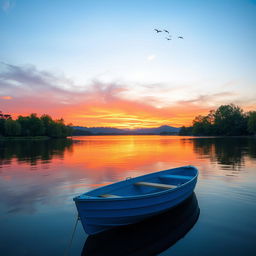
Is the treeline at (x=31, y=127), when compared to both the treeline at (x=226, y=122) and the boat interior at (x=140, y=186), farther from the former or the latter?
the boat interior at (x=140, y=186)

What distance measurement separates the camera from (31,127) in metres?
139

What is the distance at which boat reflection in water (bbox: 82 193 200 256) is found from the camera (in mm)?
7137

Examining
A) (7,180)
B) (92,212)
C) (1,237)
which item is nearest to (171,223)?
(92,212)

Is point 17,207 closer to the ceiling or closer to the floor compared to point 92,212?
closer to the floor

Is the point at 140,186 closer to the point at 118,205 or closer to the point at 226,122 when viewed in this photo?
the point at 118,205

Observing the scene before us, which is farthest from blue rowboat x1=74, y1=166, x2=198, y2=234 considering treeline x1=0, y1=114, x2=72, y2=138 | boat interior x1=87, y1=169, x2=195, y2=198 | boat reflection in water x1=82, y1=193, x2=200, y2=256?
treeline x1=0, y1=114, x2=72, y2=138

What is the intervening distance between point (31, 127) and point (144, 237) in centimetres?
14647

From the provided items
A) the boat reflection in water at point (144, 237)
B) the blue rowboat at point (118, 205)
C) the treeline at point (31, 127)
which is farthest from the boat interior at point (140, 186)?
the treeline at point (31, 127)

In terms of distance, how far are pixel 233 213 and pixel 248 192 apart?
430 cm

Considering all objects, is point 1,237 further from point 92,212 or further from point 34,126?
point 34,126

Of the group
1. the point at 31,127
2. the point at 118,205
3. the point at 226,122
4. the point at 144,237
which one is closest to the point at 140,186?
the point at 144,237

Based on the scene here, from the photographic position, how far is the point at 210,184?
51.7 feet

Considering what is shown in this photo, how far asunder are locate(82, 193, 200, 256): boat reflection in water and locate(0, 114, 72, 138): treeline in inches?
5322

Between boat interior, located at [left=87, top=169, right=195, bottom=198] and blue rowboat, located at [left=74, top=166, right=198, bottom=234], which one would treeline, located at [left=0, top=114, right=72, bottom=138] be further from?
blue rowboat, located at [left=74, top=166, right=198, bottom=234]
